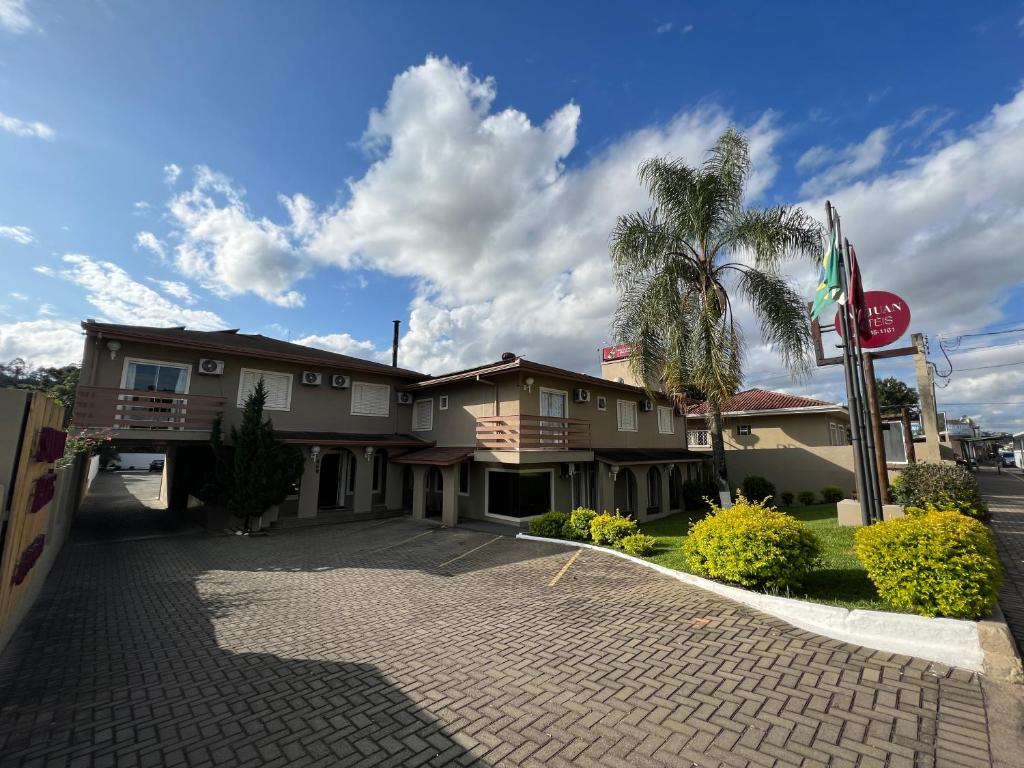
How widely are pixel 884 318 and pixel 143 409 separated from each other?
Answer: 21142 mm

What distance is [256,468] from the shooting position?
13.7m

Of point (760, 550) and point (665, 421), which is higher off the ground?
point (665, 421)

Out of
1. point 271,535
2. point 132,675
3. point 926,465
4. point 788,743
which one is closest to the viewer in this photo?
point 788,743

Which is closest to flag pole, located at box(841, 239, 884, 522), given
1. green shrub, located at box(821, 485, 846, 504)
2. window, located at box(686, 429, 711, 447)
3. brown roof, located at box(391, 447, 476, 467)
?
brown roof, located at box(391, 447, 476, 467)

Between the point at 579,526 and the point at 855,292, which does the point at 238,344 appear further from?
the point at 855,292

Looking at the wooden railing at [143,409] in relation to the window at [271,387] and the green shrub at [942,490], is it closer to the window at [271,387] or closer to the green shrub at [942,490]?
the window at [271,387]

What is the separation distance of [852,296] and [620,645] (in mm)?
8253

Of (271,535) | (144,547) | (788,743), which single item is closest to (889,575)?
(788,743)

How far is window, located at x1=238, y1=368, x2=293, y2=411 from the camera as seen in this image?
50.9 ft

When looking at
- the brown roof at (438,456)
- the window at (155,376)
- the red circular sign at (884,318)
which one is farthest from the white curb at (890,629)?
the window at (155,376)

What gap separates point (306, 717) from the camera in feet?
13.9

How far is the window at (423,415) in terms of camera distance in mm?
18984

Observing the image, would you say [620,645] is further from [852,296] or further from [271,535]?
[271,535]

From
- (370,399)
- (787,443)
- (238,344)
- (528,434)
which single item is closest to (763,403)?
(787,443)
